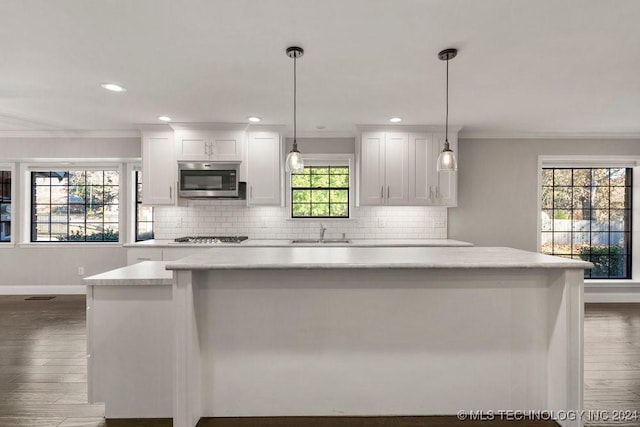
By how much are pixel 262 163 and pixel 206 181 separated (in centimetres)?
74

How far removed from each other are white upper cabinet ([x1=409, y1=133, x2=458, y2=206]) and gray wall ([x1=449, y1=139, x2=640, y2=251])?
1.46 feet

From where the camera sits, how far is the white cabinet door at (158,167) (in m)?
4.16

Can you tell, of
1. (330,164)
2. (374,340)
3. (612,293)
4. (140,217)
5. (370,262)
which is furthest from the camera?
(140,217)

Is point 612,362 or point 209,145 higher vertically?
point 209,145

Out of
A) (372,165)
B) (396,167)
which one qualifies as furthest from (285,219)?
(396,167)

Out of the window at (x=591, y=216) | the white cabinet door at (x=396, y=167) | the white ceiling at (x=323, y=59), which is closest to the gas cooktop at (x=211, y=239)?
the white ceiling at (x=323, y=59)

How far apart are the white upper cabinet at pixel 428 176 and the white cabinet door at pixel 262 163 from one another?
68.7 inches

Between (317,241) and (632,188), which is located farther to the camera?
(632,188)

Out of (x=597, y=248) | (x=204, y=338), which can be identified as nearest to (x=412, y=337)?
(x=204, y=338)

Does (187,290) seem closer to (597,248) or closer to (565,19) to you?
(565,19)

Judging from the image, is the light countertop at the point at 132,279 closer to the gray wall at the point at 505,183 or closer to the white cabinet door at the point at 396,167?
the white cabinet door at the point at 396,167

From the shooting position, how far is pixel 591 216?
4703mm

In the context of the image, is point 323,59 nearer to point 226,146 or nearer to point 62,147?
point 226,146

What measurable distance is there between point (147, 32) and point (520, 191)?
4.68 m
